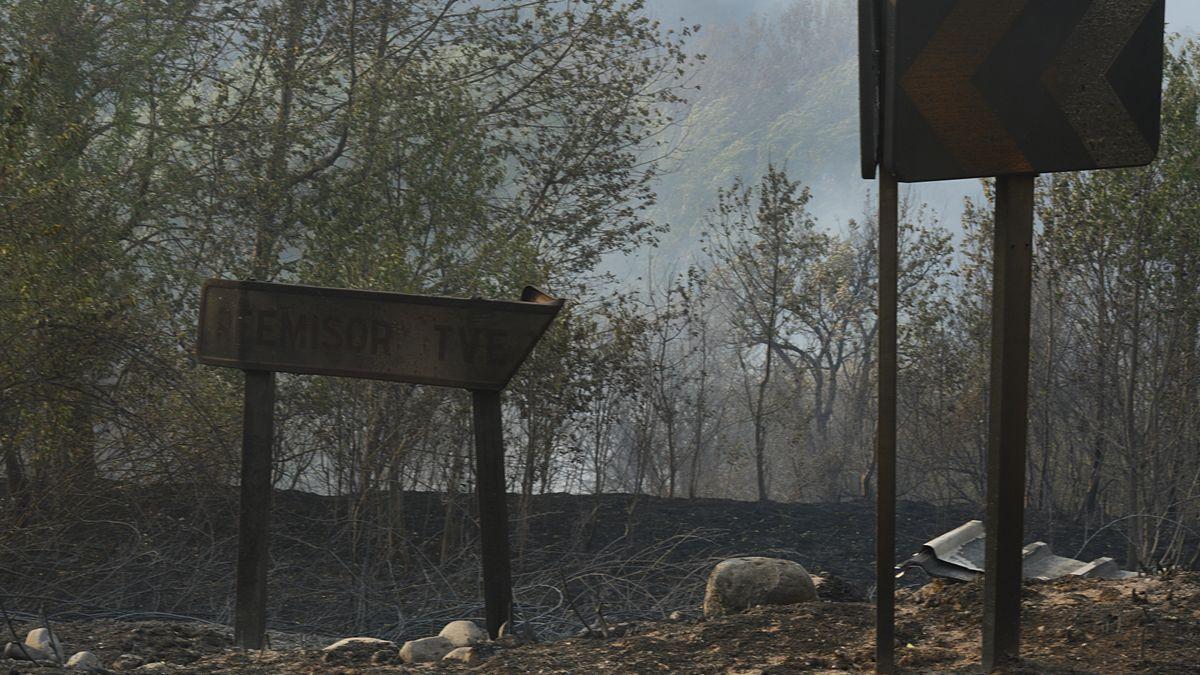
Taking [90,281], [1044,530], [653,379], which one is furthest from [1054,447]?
[90,281]

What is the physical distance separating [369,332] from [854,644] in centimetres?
262

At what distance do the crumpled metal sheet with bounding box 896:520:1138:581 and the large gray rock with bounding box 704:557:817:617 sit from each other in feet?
1.96

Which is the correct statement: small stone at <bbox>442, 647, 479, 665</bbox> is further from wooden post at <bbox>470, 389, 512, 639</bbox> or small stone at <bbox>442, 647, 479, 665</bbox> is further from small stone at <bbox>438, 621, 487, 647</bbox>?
wooden post at <bbox>470, 389, 512, 639</bbox>

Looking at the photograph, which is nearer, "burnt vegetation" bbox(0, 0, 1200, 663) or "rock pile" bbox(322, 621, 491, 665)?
"rock pile" bbox(322, 621, 491, 665)

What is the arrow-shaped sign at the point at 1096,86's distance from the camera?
3.55 metres

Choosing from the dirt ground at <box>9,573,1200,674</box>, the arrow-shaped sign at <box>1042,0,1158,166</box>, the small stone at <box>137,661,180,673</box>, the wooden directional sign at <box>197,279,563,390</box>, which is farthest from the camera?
the wooden directional sign at <box>197,279,563,390</box>

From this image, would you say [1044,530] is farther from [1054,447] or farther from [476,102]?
[476,102]

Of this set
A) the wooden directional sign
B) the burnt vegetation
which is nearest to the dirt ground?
the wooden directional sign

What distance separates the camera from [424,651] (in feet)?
17.1

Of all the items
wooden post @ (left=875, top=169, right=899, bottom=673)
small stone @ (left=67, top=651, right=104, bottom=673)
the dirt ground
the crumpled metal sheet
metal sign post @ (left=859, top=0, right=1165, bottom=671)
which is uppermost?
metal sign post @ (left=859, top=0, right=1165, bottom=671)

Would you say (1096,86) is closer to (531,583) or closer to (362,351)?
(362,351)

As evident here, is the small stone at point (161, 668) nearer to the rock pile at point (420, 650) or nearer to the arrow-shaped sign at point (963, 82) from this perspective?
the rock pile at point (420, 650)

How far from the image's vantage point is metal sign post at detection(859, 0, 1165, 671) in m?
3.56

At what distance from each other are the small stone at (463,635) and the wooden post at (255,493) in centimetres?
88
